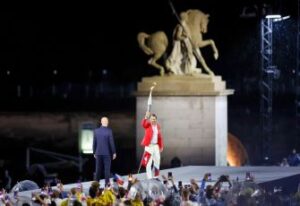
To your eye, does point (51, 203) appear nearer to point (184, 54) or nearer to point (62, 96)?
point (184, 54)

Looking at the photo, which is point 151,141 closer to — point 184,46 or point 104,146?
point 104,146

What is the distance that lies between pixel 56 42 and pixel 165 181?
45.2 meters

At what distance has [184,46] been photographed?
35.9 m

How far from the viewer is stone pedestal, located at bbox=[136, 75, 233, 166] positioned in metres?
35.9

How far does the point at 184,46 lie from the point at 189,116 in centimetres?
228

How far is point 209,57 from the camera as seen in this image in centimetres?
5088

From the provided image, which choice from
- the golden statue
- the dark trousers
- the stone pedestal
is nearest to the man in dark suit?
the dark trousers

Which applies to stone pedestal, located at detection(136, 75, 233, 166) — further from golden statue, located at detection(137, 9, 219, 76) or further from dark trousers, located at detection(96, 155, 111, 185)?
dark trousers, located at detection(96, 155, 111, 185)

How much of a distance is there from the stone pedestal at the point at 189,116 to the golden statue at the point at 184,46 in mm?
352

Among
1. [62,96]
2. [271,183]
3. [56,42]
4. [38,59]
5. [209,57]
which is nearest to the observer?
[271,183]

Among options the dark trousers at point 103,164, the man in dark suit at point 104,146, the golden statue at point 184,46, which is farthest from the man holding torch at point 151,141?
the golden statue at point 184,46

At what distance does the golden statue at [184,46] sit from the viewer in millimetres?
35875

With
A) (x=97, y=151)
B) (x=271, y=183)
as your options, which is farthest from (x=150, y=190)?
(x=271, y=183)

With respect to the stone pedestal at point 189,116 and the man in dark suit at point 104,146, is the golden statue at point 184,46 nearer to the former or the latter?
the stone pedestal at point 189,116
